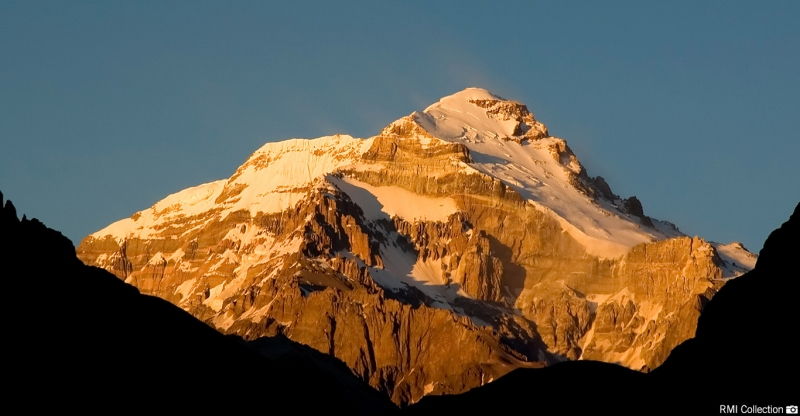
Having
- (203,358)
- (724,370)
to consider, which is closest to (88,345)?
(203,358)

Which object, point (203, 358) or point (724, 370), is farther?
point (203, 358)

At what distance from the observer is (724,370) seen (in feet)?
534

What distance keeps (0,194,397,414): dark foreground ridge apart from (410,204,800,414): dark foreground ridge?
865 inches

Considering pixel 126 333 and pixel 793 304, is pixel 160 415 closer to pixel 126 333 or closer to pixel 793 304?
pixel 126 333

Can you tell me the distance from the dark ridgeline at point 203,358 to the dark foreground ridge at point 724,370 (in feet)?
0.45

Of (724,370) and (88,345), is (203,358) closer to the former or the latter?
(88,345)

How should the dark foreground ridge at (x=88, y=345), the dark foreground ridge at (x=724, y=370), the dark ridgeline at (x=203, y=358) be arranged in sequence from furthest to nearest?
the dark foreground ridge at (x=88, y=345) < the dark ridgeline at (x=203, y=358) < the dark foreground ridge at (x=724, y=370)

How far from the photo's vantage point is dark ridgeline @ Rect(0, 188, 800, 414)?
529 feet

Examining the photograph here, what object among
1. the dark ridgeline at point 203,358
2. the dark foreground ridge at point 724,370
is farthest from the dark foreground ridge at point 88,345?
the dark foreground ridge at point 724,370

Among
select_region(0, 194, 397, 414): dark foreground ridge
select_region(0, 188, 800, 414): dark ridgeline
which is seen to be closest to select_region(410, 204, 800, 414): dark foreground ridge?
select_region(0, 188, 800, 414): dark ridgeline

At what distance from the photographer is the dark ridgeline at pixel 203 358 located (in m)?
161

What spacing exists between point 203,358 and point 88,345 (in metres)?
17.1

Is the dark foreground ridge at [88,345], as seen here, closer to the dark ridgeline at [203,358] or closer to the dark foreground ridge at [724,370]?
the dark ridgeline at [203,358]

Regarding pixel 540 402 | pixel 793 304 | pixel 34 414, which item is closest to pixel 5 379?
pixel 34 414
